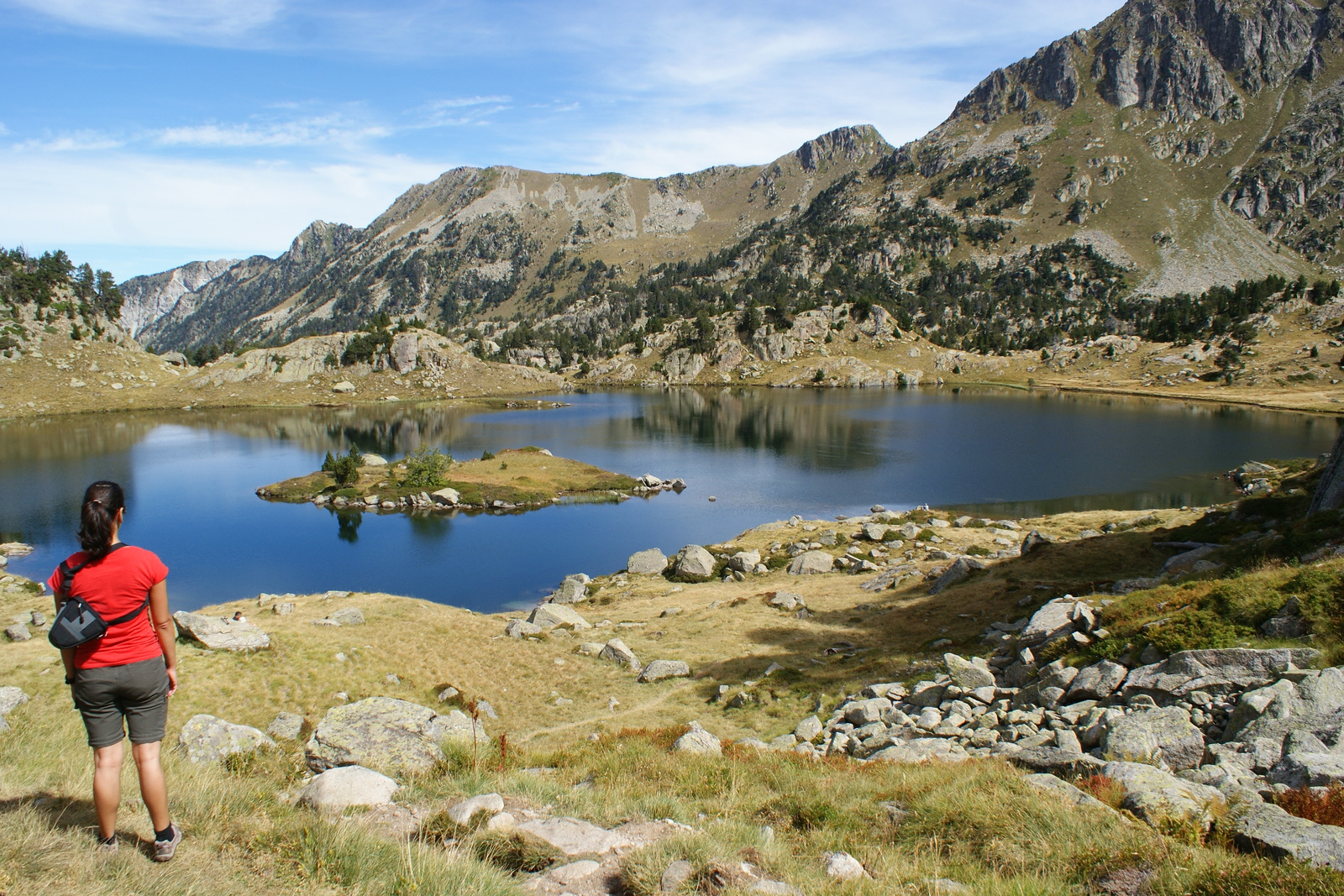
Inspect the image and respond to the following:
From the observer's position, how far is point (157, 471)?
70.7 metres

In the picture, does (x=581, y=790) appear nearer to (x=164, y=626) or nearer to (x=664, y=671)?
(x=164, y=626)

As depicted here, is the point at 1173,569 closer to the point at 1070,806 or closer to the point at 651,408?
the point at 1070,806

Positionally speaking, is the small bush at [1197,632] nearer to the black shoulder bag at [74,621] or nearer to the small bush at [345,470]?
the black shoulder bag at [74,621]

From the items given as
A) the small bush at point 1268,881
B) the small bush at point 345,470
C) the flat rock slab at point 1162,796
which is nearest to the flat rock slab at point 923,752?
the flat rock slab at point 1162,796

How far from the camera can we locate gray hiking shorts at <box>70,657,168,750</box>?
6.02m

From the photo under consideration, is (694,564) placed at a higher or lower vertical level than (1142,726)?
lower

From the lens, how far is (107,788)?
593cm

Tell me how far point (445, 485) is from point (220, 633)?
145ft

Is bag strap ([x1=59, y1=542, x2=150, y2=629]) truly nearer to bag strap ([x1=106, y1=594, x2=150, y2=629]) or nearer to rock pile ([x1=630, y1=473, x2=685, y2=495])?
bag strap ([x1=106, y1=594, x2=150, y2=629])

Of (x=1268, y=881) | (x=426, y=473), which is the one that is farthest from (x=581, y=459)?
(x=1268, y=881)

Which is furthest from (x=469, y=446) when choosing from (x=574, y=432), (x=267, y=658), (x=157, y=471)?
(x=267, y=658)

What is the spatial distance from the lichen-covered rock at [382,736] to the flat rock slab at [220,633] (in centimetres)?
918

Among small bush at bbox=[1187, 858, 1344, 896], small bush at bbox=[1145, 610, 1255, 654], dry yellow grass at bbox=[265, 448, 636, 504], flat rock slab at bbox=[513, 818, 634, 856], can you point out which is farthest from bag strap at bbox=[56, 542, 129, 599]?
dry yellow grass at bbox=[265, 448, 636, 504]

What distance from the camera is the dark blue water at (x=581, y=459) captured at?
43.9m
